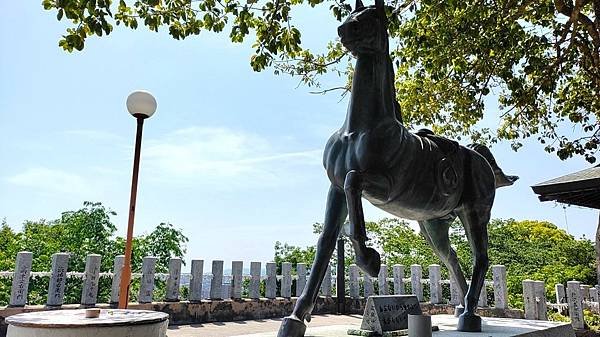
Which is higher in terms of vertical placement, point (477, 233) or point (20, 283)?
point (477, 233)

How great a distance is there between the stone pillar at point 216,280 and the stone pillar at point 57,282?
2665 mm

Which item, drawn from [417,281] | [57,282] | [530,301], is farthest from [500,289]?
[57,282]

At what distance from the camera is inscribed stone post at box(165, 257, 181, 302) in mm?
8594

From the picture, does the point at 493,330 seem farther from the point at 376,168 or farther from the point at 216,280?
the point at 216,280

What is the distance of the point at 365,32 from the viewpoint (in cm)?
295

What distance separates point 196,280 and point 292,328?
6657mm

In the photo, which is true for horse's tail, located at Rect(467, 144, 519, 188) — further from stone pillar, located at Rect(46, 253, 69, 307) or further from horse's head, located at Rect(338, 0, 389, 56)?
stone pillar, located at Rect(46, 253, 69, 307)

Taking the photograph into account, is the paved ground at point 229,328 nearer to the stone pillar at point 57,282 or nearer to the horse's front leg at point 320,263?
the stone pillar at point 57,282

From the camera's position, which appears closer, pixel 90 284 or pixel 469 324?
pixel 469 324

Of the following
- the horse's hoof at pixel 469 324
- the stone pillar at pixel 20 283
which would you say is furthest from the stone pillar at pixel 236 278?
the horse's hoof at pixel 469 324

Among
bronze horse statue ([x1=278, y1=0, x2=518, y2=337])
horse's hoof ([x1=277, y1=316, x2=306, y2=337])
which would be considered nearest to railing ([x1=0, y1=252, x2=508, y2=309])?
bronze horse statue ([x1=278, y1=0, x2=518, y2=337])

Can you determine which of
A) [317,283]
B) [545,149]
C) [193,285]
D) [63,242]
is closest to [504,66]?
[545,149]

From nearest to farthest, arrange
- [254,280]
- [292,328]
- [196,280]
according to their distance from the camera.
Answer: [292,328] → [196,280] → [254,280]

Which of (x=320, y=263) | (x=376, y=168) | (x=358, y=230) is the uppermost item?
(x=376, y=168)
